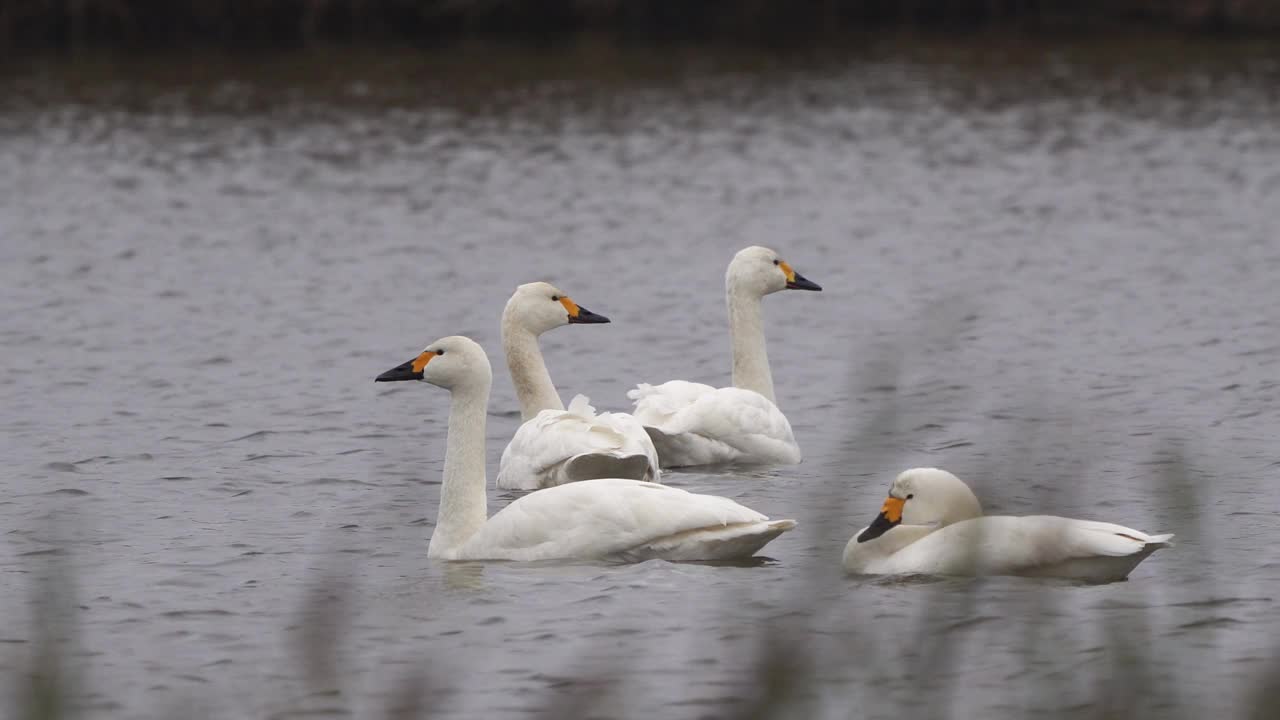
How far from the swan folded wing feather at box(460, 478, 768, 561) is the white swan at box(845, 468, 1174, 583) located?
1.68 feet

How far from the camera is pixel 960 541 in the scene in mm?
7180

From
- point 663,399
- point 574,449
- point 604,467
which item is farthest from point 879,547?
point 663,399

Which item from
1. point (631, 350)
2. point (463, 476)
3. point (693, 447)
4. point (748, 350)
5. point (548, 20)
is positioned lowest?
point (631, 350)

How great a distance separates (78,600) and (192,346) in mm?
7766

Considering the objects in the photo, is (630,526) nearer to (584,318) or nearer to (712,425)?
(712,425)

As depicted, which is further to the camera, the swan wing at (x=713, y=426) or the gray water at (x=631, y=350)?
the swan wing at (x=713, y=426)

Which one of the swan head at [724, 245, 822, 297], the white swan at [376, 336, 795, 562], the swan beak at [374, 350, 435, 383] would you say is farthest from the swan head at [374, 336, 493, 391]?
the swan head at [724, 245, 822, 297]

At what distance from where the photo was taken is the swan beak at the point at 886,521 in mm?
8195

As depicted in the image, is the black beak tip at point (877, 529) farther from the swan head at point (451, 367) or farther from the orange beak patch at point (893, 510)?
the swan head at point (451, 367)

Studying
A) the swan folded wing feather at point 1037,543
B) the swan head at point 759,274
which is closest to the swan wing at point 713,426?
the swan head at point 759,274

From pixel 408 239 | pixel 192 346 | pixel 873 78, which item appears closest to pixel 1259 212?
pixel 408 239

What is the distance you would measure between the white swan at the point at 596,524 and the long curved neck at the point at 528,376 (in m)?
2.08

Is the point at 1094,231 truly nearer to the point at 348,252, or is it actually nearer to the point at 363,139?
the point at 348,252

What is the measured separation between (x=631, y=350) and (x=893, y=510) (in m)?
7.35
